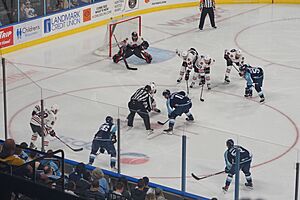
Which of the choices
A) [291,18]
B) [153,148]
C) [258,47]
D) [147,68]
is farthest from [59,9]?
[153,148]

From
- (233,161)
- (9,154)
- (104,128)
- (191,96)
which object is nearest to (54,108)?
(104,128)

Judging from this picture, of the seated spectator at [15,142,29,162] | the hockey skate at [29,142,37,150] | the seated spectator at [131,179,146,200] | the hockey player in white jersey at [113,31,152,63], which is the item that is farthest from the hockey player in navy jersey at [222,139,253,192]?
the hockey player in white jersey at [113,31,152,63]

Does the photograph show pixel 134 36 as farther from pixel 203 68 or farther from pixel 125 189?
pixel 125 189

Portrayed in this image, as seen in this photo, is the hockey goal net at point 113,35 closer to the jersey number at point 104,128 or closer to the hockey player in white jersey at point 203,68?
the hockey player in white jersey at point 203,68

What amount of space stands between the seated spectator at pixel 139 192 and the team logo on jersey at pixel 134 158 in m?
1.26

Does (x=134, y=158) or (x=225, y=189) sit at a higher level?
(x=225, y=189)

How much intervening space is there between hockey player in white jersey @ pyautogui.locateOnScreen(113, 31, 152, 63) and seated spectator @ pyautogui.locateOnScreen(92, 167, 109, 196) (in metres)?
7.56

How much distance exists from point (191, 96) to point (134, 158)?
4646 millimetres

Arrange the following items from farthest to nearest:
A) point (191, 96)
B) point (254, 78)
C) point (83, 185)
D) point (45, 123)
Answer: point (191, 96), point (254, 78), point (45, 123), point (83, 185)

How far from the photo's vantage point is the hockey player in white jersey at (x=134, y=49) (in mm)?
17375

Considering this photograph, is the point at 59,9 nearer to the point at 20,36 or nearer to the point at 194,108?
the point at 20,36

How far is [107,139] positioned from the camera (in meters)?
11.0

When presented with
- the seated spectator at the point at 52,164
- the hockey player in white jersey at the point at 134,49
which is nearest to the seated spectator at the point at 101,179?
the seated spectator at the point at 52,164

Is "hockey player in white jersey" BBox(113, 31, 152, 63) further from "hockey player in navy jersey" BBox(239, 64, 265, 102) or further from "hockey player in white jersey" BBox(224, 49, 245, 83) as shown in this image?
"hockey player in navy jersey" BBox(239, 64, 265, 102)
